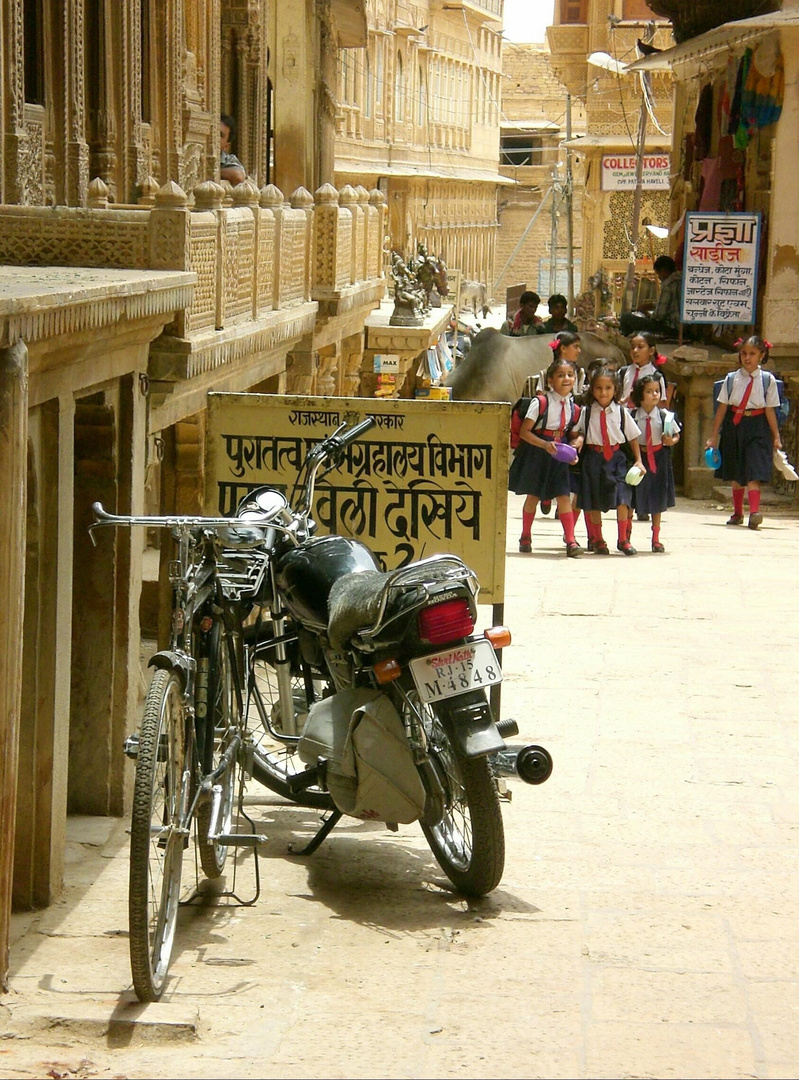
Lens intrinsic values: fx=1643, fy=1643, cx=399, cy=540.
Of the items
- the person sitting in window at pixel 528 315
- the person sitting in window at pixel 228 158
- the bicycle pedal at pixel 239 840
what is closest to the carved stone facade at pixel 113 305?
the person sitting in window at pixel 228 158

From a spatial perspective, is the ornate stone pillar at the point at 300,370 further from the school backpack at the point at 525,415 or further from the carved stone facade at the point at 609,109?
the carved stone facade at the point at 609,109

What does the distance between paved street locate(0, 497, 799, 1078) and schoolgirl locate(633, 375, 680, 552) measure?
5.06 m

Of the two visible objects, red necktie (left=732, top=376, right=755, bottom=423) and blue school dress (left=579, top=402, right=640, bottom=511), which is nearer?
blue school dress (left=579, top=402, right=640, bottom=511)

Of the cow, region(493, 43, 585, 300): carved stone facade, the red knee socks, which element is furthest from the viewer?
region(493, 43, 585, 300): carved stone facade

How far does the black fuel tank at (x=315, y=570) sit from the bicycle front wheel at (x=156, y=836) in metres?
0.91

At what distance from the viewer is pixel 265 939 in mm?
4895

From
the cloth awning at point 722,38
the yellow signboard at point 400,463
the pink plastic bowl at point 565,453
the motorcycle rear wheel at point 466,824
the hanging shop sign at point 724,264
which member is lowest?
the motorcycle rear wheel at point 466,824

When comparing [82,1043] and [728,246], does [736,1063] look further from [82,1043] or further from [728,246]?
[728,246]

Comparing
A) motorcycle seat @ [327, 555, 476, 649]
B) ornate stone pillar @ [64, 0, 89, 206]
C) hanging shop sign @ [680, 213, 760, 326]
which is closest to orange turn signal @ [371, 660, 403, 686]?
motorcycle seat @ [327, 555, 476, 649]

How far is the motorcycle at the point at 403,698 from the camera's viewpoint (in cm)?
494

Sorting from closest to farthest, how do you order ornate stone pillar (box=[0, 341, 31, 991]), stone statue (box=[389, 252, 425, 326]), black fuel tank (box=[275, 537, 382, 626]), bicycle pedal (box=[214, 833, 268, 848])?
ornate stone pillar (box=[0, 341, 31, 991]), bicycle pedal (box=[214, 833, 268, 848]), black fuel tank (box=[275, 537, 382, 626]), stone statue (box=[389, 252, 425, 326])

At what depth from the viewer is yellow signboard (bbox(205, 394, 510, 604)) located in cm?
646

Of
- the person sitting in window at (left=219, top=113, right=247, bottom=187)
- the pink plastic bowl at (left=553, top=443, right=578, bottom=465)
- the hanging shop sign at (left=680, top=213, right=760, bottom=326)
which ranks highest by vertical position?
the person sitting in window at (left=219, top=113, right=247, bottom=187)

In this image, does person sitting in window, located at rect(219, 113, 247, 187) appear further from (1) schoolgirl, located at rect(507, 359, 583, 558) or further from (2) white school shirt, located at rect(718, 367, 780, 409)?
(2) white school shirt, located at rect(718, 367, 780, 409)
